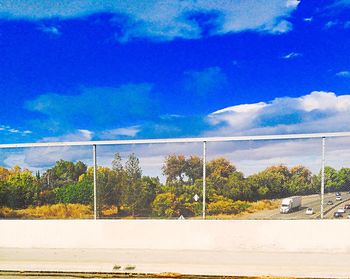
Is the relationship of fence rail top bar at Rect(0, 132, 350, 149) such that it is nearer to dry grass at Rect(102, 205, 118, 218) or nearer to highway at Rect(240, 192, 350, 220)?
highway at Rect(240, 192, 350, 220)

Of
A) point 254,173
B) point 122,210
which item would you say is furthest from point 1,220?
point 254,173

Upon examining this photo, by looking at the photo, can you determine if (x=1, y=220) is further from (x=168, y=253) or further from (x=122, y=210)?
(x=168, y=253)

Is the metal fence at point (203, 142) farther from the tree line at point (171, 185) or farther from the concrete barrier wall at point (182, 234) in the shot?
the concrete barrier wall at point (182, 234)

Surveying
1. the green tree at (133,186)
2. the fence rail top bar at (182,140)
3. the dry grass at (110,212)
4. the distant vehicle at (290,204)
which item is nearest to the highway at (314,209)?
the distant vehicle at (290,204)

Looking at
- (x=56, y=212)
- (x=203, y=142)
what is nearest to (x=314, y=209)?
(x=203, y=142)

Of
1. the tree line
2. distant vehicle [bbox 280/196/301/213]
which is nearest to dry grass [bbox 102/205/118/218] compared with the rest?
the tree line

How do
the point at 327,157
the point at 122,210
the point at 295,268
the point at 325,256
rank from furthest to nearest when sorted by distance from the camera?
the point at 122,210 → the point at 327,157 → the point at 325,256 → the point at 295,268
